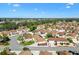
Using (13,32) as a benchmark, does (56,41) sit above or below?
below

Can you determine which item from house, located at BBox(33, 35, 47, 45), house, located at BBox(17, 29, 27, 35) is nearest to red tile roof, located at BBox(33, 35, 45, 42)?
house, located at BBox(33, 35, 47, 45)

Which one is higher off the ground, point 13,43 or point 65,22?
point 65,22

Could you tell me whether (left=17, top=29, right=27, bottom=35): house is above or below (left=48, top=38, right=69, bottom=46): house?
above

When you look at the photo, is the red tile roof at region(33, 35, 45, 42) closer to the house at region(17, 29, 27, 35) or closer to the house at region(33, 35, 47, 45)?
the house at region(33, 35, 47, 45)

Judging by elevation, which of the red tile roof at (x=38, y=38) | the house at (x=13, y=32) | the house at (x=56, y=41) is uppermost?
the house at (x=13, y=32)

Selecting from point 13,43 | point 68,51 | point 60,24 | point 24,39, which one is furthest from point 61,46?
point 13,43

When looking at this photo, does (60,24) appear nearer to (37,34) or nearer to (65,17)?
(65,17)

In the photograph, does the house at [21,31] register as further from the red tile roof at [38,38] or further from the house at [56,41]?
the house at [56,41]

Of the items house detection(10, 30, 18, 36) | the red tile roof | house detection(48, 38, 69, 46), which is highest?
house detection(10, 30, 18, 36)

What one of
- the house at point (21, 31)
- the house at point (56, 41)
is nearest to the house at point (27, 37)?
the house at point (21, 31)

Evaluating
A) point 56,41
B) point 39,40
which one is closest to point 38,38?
point 39,40

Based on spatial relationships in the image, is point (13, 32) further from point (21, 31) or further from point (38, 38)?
point (38, 38)
